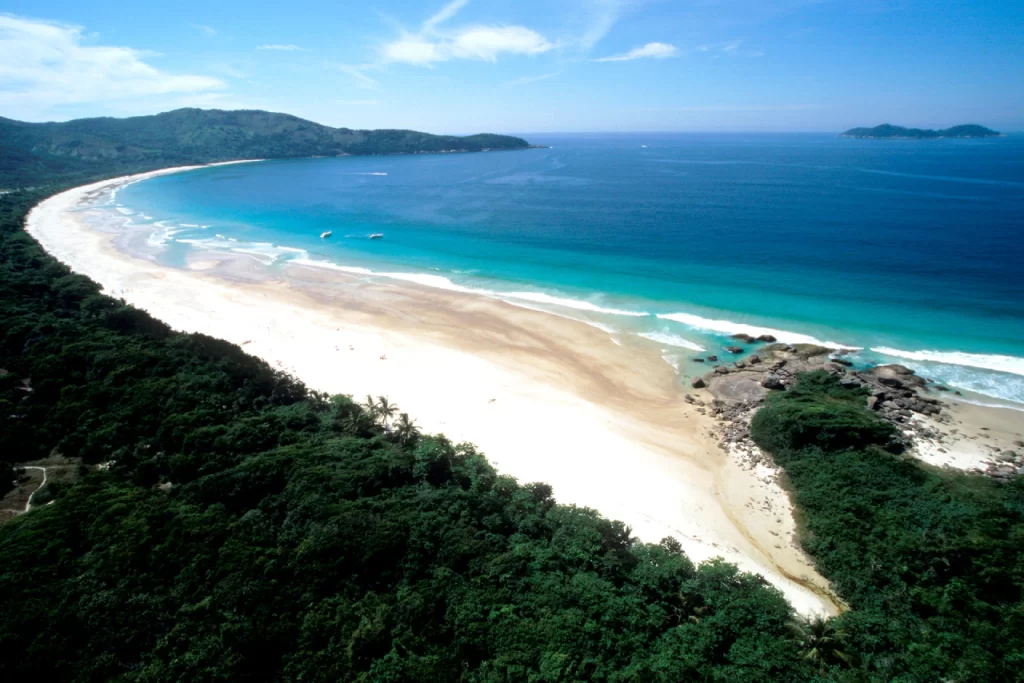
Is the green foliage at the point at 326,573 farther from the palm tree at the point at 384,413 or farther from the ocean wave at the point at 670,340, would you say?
the ocean wave at the point at 670,340

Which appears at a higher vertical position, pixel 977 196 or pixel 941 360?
pixel 977 196

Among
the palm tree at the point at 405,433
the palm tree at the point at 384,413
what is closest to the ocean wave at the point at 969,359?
the palm tree at the point at 405,433

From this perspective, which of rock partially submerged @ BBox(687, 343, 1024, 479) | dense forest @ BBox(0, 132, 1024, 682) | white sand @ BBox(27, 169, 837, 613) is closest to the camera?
dense forest @ BBox(0, 132, 1024, 682)

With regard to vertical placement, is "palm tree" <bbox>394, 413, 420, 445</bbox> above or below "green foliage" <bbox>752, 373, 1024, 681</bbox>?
above

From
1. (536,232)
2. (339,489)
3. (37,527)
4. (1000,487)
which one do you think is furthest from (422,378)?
(536,232)

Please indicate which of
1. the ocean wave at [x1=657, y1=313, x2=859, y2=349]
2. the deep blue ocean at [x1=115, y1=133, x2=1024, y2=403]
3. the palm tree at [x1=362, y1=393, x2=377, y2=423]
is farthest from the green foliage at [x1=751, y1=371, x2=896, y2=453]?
the palm tree at [x1=362, y1=393, x2=377, y2=423]

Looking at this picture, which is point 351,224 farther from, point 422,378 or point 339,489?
point 339,489

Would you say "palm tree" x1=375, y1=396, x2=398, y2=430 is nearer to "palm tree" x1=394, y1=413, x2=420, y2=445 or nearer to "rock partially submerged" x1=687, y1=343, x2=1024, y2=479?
"palm tree" x1=394, y1=413, x2=420, y2=445
